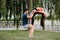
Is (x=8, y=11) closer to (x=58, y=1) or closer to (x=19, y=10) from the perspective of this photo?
(x=19, y=10)

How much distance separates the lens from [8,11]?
13.0m

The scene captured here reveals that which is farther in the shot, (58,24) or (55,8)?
(58,24)

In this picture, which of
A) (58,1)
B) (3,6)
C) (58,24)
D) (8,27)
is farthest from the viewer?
(58,24)

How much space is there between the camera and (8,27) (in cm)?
1880

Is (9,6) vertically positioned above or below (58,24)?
above

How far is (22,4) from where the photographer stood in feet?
43.9

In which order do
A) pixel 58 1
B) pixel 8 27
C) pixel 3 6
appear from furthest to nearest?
pixel 8 27 < pixel 58 1 < pixel 3 6

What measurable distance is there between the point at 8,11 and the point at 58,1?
2.80 metres

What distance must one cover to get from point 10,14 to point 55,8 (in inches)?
98.2

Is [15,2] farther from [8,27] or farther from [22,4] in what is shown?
[8,27]

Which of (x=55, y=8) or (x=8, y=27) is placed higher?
(x=55, y=8)

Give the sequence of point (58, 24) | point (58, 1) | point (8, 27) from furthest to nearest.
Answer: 1. point (58, 24)
2. point (8, 27)
3. point (58, 1)

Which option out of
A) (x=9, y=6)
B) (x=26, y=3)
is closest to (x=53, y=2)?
(x=26, y=3)

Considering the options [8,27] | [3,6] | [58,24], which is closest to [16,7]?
[3,6]
